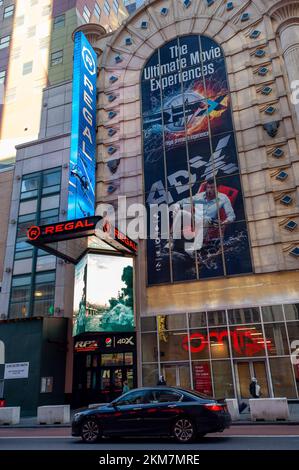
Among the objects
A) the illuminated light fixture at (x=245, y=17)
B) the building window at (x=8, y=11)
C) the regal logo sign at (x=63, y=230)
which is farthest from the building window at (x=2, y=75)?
the regal logo sign at (x=63, y=230)

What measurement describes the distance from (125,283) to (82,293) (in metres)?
3.07

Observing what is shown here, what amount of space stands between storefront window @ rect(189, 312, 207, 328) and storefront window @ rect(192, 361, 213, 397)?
2242 mm

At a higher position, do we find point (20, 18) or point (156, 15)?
point (20, 18)

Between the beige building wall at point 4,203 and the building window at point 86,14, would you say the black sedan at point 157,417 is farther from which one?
the building window at point 86,14

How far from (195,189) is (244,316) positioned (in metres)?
9.32

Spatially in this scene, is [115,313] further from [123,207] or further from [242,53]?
[242,53]

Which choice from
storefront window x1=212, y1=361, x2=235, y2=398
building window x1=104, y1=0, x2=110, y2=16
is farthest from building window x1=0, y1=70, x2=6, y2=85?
storefront window x1=212, y1=361, x2=235, y2=398

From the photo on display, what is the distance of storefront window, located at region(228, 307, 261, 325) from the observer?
76.4 ft

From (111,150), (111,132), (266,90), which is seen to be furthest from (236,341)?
(111,132)

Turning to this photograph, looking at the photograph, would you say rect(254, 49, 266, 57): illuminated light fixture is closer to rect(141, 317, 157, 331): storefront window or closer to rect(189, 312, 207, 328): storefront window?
rect(189, 312, 207, 328): storefront window

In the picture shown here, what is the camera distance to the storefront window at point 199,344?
23.8 metres

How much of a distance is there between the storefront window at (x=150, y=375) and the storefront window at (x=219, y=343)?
3.87 meters

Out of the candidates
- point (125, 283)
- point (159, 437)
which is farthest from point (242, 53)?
point (159, 437)

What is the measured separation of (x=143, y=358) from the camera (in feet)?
82.4
